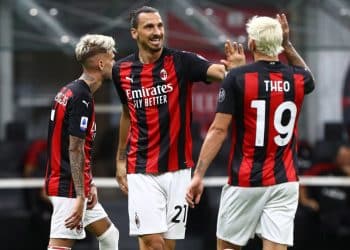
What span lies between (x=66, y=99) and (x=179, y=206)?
1032mm

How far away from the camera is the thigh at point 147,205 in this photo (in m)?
8.13

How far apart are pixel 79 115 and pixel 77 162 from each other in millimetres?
309

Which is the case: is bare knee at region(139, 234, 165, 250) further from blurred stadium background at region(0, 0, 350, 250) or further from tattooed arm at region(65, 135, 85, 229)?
blurred stadium background at region(0, 0, 350, 250)

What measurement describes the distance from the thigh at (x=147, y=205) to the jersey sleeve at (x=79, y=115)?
46 centimetres

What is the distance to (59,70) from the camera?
11883 millimetres

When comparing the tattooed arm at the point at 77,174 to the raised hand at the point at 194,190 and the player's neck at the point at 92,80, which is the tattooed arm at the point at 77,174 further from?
the raised hand at the point at 194,190

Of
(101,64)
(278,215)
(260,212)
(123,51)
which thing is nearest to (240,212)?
(260,212)

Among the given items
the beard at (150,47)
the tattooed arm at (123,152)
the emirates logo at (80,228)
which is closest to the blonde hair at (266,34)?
Result: the beard at (150,47)

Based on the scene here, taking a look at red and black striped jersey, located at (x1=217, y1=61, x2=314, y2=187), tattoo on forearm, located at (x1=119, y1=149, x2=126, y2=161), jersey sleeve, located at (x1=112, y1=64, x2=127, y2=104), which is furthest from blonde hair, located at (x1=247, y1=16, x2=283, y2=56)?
tattoo on forearm, located at (x1=119, y1=149, x2=126, y2=161)

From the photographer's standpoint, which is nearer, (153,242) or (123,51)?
(153,242)

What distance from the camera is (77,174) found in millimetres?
8148

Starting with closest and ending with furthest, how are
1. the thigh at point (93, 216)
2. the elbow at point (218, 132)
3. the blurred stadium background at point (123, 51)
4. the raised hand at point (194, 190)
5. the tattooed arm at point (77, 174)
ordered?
the raised hand at point (194, 190) < the elbow at point (218, 132) < the tattooed arm at point (77, 174) < the thigh at point (93, 216) < the blurred stadium background at point (123, 51)

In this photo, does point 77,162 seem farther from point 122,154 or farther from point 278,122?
point 278,122

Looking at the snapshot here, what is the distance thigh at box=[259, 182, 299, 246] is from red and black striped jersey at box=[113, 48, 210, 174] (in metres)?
0.74
